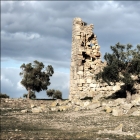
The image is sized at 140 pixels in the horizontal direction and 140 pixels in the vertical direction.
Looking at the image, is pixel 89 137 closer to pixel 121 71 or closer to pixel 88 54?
pixel 121 71

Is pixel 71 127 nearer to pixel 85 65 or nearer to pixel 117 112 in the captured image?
pixel 117 112

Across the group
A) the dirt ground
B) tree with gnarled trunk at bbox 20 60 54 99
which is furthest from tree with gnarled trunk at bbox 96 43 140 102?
tree with gnarled trunk at bbox 20 60 54 99

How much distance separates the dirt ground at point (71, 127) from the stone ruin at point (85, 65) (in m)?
Result: 11.5

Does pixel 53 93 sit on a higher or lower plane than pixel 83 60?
lower

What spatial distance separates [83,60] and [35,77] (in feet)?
41.4

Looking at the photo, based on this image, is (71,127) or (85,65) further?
(85,65)

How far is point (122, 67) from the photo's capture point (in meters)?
32.8

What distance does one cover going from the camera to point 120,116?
962 inches

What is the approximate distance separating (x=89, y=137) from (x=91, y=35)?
98.6 ft

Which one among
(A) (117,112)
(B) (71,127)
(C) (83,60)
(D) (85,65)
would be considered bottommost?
(B) (71,127)

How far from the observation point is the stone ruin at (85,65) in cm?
4006

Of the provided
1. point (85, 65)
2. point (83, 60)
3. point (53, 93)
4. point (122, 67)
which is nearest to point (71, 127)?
point (122, 67)

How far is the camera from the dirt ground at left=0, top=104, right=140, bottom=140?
15203 mm

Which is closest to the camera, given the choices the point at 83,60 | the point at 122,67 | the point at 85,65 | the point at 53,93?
the point at 122,67
